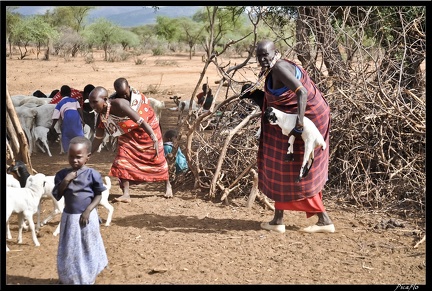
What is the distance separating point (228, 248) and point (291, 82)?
136cm

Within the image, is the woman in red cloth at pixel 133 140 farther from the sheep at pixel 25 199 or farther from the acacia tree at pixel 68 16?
the acacia tree at pixel 68 16

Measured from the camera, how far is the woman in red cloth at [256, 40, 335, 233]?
4094 millimetres

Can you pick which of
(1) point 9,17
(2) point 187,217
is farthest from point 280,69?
(1) point 9,17

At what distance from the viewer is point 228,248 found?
14.1ft

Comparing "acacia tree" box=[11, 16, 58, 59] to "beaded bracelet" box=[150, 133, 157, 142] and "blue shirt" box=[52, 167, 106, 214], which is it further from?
"blue shirt" box=[52, 167, 106, 214]

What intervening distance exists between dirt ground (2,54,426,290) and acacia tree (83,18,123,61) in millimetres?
28745

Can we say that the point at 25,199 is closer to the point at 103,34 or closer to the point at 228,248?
the point at 228,248

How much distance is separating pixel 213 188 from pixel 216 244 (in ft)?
3.98

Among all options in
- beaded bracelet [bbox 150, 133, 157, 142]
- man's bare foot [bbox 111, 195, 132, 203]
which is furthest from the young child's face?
man's bare foot [bbox 111, 195, 132, 203]

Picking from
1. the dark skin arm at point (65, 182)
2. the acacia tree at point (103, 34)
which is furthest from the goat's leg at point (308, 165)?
the acacia tree at point (103, 34)

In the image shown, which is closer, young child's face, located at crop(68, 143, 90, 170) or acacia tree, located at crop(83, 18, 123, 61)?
young child's face, located at crop(68, 143, 90, 170)

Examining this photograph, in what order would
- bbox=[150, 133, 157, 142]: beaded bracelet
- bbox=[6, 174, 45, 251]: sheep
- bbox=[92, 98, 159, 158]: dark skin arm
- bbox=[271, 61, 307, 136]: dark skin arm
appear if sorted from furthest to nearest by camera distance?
1. bbox=[150, 133, 157, 142]: beaded bracelet
2. bbox=[92, 98, 159, 158]: dark skin arm
3. bbox=[271, 61, 307, 136]: dark skin arm
4. bbox=[6, 174, 45, 251]: sheep

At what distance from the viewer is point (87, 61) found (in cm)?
2417

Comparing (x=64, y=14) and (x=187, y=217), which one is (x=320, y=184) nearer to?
(x=187, y=217)
